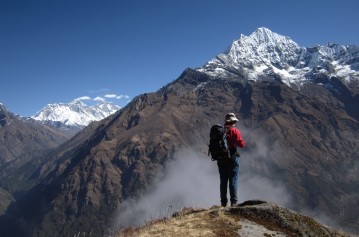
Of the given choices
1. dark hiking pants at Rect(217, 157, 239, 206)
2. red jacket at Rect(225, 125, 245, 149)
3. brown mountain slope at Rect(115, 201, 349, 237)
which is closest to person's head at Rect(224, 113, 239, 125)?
red jacket at Rect(225, 125, 245, 149)

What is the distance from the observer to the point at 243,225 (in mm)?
17328

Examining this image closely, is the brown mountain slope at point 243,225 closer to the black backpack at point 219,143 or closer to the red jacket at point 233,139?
the black backpack at point 219,143

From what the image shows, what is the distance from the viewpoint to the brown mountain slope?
16.5m

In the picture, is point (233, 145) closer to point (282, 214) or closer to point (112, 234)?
point (282, 214)

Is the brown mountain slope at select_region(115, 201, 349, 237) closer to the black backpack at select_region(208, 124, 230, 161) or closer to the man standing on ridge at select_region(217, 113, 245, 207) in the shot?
the man standing on ridge at select_region(217, 113, 245, 207)

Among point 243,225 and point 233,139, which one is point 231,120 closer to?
point 233,139

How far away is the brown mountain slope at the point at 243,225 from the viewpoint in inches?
648

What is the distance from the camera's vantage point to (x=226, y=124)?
2094 cm

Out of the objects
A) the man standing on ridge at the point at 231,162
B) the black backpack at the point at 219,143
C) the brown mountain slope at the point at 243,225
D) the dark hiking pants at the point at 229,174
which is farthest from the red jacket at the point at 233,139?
the brown mountain slope at the point at 243,225

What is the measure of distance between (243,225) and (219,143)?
171 inches

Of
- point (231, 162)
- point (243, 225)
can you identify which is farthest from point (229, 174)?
point (243, 225)

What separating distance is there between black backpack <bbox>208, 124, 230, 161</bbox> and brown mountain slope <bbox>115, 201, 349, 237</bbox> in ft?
8.40

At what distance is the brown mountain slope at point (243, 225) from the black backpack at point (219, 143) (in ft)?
8.40

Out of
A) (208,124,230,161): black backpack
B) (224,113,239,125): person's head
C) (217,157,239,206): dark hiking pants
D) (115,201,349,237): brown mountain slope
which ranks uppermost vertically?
(224,113,239,125): person's head
